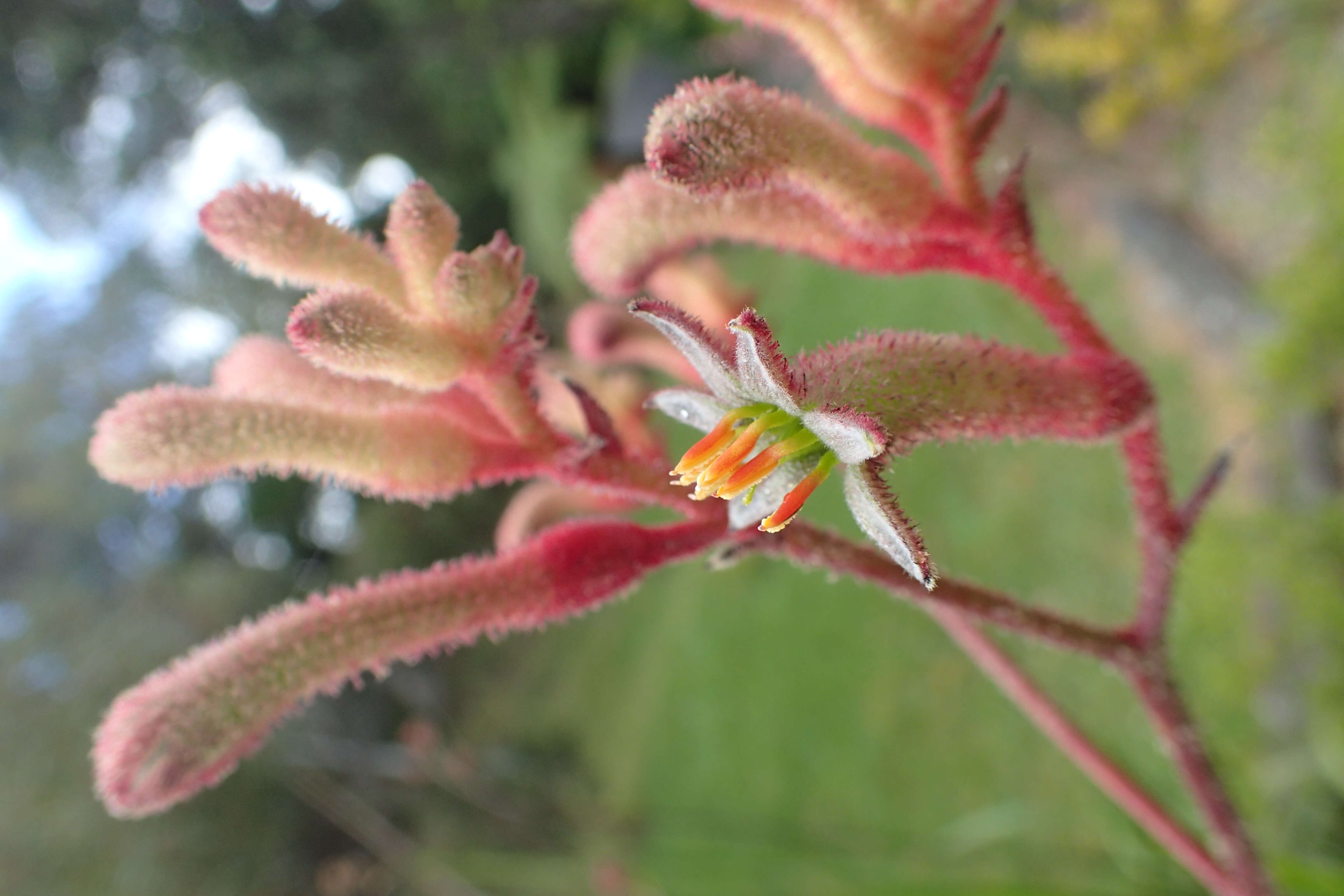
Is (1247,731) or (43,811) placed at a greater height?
(43,811)

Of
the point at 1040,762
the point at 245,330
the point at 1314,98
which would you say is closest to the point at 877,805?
the point at 1040,762

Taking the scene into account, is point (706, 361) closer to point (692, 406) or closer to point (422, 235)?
point (692, 406)

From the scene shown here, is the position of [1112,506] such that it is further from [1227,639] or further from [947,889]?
[947,889]

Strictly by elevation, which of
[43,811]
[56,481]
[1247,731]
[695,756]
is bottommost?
[695,756]

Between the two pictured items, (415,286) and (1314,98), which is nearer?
(415,286)

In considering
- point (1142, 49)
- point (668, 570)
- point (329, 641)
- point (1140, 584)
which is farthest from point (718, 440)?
point (668, 570)

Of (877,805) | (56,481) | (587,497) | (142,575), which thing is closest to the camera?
(587,497)

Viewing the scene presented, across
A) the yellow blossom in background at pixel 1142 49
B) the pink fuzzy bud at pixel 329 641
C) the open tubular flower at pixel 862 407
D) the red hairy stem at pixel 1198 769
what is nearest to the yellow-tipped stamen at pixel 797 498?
the open tubular flower at pixel 862 407

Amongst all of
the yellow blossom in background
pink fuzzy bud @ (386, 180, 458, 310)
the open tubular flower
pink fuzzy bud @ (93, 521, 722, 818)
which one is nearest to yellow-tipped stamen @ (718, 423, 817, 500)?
the open tubular flower
